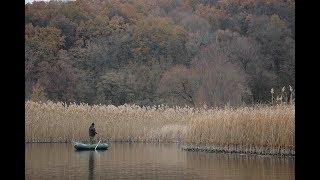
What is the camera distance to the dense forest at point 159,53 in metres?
37.2

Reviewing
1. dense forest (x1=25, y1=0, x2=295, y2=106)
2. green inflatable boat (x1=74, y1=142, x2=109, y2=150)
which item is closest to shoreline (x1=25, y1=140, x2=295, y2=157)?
green inflatable boat (x1=74, y1=142, x2=109, y2=150)

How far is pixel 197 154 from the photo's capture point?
17.4m

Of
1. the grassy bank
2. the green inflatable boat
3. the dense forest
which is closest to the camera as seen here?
the grassy bank

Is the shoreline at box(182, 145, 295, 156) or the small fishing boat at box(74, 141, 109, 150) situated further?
the small fishing boat at box(74, 141, 109, 150)

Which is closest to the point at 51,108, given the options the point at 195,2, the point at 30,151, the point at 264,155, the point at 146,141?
the point at 146,141

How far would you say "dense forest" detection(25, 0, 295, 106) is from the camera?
3722cm

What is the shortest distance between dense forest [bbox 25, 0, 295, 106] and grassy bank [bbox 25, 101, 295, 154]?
38.6 ft

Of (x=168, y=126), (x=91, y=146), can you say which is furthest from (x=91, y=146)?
(x=168, y=126)

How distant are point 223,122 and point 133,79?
21.7 meters

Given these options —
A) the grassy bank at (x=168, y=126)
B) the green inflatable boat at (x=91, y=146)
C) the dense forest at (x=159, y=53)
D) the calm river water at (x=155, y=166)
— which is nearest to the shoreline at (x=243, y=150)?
the grassy bank at (x=168, y=126)

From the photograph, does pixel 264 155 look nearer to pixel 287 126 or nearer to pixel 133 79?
pixel 287 126

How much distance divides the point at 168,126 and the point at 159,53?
17213mm

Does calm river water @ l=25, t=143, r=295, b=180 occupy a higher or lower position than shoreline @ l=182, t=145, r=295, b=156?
lower

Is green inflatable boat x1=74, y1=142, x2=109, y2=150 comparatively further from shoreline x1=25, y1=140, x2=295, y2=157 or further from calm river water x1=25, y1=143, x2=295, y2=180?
shoreline x1=25, y1=140, x2=295, y2=157
